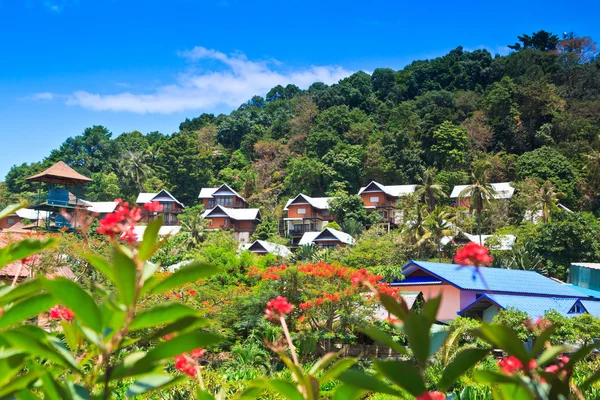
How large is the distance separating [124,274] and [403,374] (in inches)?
19.8

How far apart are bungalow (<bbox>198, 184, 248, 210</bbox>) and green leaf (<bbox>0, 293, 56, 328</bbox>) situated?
52.3 metres

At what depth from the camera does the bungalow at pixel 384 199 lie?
4869cm

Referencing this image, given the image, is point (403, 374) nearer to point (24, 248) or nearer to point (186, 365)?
point (24, 248)

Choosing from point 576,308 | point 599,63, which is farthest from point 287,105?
point 576,308

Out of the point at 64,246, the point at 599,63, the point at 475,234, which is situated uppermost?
the point at 599,63

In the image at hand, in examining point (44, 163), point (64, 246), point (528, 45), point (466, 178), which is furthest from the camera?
point (528, 45)

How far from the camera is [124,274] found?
927mm

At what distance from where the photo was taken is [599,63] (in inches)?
2461

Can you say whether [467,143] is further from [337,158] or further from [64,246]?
[64,246]

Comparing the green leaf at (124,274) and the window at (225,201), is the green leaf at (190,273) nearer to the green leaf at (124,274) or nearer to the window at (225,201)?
the green leaf at (124,274)

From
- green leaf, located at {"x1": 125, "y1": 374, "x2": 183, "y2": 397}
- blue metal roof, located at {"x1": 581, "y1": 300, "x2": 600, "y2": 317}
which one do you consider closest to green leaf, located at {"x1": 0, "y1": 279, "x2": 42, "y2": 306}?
green leaf, located at {"x1": 125, "y1": 374, "x2": 183, "y2": 397}

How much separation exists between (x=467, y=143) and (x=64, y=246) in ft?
134

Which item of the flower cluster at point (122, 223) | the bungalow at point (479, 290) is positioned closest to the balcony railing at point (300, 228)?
the bungalow at point (479, 290)

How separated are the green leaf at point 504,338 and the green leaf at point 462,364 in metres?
0.10
